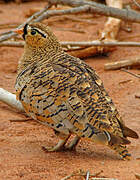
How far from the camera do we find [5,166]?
481 cm

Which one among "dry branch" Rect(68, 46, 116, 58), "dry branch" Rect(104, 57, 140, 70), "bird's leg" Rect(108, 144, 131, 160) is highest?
"dry branch" Rect(68, 46, 116, 58)

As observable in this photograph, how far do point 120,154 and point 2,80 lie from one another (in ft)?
14.0

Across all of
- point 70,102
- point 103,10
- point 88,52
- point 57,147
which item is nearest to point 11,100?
point 57,147

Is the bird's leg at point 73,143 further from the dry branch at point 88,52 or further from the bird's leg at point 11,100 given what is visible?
the dry branch at point 88,52

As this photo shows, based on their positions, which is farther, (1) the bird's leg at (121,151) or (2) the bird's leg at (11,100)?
(2) the bird's leg at (11,100)

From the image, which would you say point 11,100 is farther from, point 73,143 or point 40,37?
point 73,143

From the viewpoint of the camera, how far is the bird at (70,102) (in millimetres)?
4877

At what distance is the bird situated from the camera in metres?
4.88

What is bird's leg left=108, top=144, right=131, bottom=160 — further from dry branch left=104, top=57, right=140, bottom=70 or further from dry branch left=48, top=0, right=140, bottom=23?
dry branch left=104, top=57, right=140, bottom=70

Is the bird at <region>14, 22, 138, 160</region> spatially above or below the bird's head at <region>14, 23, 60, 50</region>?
below

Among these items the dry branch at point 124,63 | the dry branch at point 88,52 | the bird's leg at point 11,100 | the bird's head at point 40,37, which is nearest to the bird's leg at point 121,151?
the bird's head at point 40,37

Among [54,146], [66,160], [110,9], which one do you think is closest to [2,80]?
[110,9]

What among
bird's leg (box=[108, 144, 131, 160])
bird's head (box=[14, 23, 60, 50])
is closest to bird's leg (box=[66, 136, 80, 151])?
bird's leg (box=[108, 144, 131, 160])

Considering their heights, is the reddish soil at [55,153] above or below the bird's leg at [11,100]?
below
